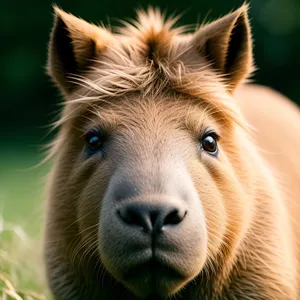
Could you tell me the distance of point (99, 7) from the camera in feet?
62.0

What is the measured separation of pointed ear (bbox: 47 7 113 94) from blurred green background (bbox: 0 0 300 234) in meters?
11.5

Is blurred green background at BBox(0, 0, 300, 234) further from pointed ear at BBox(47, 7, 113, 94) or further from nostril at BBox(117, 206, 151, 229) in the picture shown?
nostril at BBox(117, 206, 151, 229)

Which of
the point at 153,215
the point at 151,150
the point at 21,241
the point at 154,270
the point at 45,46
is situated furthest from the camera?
the point at 45,46

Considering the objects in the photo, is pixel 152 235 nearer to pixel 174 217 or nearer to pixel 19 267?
pixel 174 217

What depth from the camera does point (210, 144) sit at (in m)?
4.54

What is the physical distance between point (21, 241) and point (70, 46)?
101 inches

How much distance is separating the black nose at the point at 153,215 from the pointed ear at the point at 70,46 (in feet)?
4.67

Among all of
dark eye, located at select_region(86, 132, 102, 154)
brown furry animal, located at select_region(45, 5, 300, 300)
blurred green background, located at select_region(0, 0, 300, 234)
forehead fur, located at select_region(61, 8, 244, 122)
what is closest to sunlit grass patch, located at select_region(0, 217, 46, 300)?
brown furry animal, located at select_region(45, 5, 300, 300)

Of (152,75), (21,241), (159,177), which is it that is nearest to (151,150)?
(159,177)

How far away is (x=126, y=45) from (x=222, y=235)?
144cm

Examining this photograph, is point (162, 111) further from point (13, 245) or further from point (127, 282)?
point (13, 245)

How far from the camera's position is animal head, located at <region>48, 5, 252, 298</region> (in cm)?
393

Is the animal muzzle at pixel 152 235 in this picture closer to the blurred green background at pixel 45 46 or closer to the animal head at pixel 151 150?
the animal head at pixel 151 150

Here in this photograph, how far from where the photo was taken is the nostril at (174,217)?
3.85 metres
